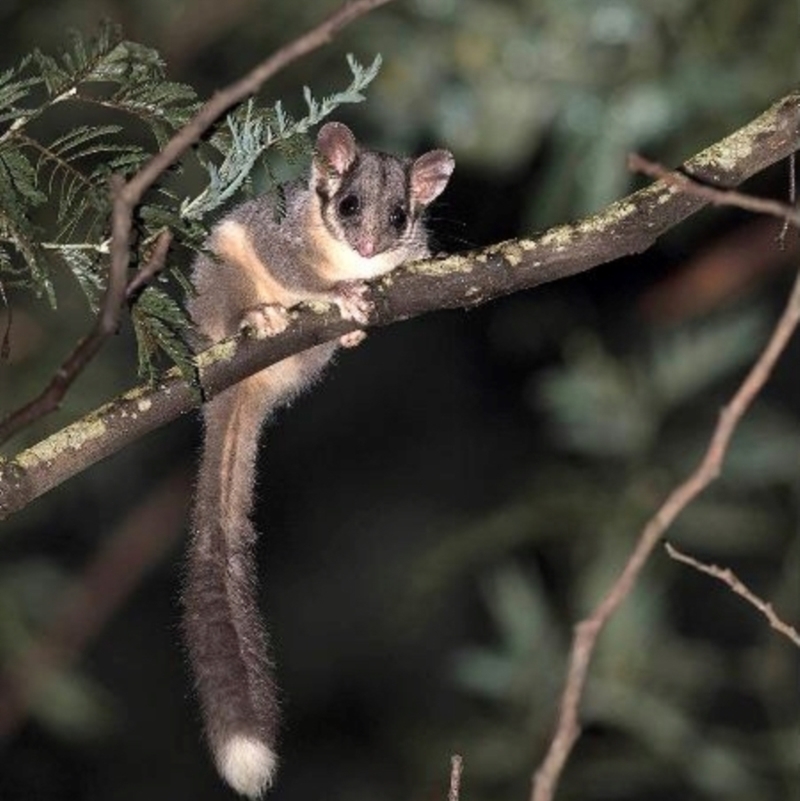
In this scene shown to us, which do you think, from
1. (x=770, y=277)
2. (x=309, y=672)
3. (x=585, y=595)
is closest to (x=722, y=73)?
(x=585, y=595)

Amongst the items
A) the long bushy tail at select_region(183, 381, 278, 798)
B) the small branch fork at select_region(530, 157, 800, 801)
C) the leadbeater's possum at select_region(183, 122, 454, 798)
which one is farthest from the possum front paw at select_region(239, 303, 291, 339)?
the small branch fork at select_region(530, 157, 800, 801)

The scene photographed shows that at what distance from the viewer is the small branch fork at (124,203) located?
2018mm

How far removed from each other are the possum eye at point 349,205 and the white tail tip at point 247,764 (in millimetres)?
1419

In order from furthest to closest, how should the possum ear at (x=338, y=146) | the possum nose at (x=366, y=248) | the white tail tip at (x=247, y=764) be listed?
the possum ear at (x=338, y=146), the possum nose at (x=366, y=248), the white tail tip at (x=247, y=764)

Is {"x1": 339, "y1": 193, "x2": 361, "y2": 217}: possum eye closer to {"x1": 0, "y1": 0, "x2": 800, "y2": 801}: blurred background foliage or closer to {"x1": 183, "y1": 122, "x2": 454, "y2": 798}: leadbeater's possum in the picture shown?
{"x1": 183, "y1": 122, "x2": 454, "y2": 798}: leadbeater's possum

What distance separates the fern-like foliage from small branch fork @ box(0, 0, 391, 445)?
1.27ft

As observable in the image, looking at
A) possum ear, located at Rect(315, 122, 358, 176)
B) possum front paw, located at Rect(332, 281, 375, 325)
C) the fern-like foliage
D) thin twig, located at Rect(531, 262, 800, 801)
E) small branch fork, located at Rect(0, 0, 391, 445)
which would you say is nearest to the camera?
thin twig, located at Rect(531, 262, 800, 801)

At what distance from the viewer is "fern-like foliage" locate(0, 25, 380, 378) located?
258 cm

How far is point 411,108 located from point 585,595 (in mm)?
1469

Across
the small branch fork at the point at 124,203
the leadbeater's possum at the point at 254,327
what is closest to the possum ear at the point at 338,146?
the leadbeater's possum at the point at 254,327

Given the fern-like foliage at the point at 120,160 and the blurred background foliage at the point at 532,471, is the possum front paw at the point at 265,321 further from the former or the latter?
the blurred background foliage at the point at 532,471

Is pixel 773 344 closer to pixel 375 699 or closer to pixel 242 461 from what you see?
pixel 242 461

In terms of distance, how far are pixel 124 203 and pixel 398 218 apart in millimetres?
2388

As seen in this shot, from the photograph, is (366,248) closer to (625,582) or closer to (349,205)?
(349,205)
